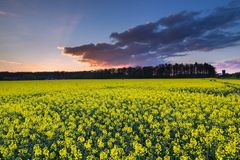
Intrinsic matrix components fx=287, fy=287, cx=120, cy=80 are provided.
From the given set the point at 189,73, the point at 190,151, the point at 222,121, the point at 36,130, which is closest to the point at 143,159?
the point at 190,151

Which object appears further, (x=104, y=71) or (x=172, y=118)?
(x=104, y=71)

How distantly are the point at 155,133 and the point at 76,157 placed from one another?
454cm

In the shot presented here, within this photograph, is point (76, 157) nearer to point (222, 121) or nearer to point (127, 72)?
point (222, 121)

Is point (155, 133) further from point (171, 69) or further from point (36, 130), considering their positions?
point (171, 69)

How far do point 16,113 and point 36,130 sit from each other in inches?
250

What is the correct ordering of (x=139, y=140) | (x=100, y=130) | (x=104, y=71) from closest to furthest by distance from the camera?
(x=139, y=140) → (x=100, y=130) → (x=104, y=71)

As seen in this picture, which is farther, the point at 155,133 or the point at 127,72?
the point at 127,72

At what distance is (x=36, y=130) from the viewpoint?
13094 millimetres

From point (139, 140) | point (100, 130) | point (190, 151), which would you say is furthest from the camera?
point (100, 130)

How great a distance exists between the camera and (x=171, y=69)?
138 metres

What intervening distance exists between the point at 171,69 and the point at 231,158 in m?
131

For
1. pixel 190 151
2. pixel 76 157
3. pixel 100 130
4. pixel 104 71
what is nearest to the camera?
pixel 76 157

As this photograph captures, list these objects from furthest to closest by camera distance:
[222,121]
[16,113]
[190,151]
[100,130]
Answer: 1. [16,113]
2. [222,121]
3. [100,130]
4. [190,151]

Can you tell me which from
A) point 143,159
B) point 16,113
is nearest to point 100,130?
point 143,159
